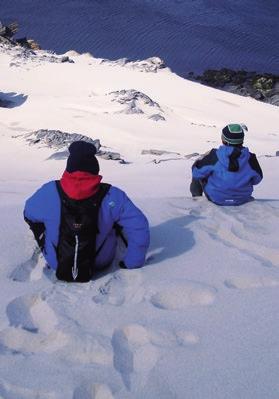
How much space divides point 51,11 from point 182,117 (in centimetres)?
1805

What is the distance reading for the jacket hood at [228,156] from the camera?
13.1 feet

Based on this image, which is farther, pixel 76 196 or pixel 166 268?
pixel 166 268

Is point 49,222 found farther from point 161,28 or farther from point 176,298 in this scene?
point 161,28

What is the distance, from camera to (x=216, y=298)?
8.68ft

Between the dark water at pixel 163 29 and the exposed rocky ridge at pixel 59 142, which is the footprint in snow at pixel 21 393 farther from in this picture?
the dark water at pixel 163 29

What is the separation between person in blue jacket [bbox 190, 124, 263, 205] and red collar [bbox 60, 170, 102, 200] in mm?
1545

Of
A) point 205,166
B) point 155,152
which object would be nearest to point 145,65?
point 155,152

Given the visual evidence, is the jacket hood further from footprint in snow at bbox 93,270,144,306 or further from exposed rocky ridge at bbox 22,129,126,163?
exposed rocky ridge at bbox 22,129,126,163

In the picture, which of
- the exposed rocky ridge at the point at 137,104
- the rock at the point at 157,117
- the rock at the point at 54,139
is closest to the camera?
the rock at the point at 54,139

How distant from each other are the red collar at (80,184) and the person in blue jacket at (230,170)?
1.54 m

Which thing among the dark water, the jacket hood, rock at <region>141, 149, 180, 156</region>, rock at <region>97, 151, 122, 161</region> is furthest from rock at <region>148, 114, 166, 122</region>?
the dark water

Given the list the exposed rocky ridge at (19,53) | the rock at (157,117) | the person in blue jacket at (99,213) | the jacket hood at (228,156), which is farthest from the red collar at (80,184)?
the exposed rocky ridge at (19,53)

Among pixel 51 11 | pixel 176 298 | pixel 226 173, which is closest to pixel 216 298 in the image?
pixel 176 298

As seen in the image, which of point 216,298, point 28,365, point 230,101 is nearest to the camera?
point 28,365
